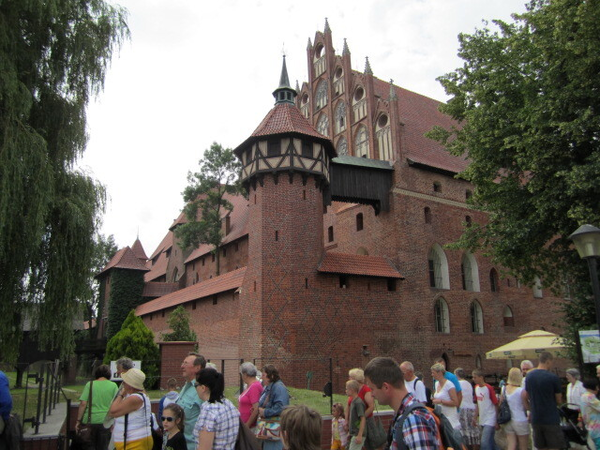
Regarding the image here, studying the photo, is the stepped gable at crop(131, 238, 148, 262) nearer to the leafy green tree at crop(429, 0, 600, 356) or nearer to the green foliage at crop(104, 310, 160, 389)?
the green foliage at crop(104, 310, 160, 389)

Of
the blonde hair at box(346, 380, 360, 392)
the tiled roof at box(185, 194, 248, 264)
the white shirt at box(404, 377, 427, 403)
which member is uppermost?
the tiled roof at box(185, 194, 248, 264)

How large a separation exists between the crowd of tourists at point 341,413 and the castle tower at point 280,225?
11040mm

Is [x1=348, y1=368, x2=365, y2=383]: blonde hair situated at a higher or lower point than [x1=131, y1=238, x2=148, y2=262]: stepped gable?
lower

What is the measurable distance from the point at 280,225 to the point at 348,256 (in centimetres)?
352

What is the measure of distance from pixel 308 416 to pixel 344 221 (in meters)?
24.5

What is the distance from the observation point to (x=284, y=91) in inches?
942

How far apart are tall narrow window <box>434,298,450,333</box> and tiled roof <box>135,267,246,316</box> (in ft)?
30.3

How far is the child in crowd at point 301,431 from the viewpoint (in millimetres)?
3152

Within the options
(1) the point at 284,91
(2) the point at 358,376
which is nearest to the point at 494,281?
(1) the point at 284,91

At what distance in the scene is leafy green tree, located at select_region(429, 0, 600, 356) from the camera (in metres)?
12.6

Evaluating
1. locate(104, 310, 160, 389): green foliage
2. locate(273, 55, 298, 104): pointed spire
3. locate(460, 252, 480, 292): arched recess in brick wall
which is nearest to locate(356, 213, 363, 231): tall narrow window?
locate(460, 252, 480, 292): arched recess in brick wall

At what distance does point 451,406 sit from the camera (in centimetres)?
729

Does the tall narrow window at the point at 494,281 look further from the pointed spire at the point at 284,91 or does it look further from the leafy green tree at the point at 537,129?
the pointed spire at the point at 284,91

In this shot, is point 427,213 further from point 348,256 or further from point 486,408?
point 486,408
